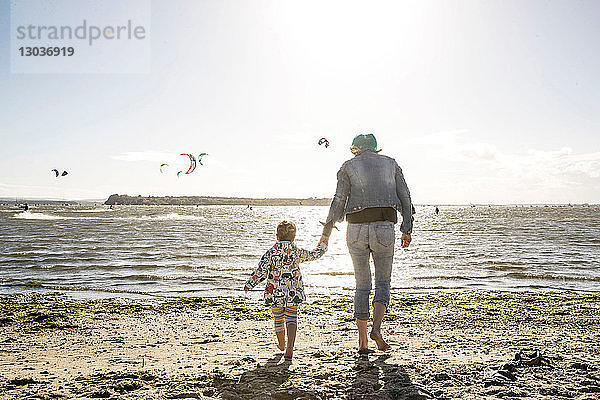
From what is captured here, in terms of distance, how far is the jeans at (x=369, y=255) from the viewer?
189 inches

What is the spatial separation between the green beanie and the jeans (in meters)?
0.89

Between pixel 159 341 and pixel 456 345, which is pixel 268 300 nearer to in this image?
pixel 159 341

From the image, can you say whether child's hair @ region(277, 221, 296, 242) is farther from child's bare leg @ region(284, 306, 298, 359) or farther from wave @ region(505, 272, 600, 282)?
wave @ region(505, 272, 600, 282)

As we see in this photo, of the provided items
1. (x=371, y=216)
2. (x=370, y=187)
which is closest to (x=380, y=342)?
(x=371, y=216)

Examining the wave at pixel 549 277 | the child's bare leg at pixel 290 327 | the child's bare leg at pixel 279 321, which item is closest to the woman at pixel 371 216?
the child's bare leg at pixel 290 327

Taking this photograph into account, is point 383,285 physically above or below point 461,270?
above

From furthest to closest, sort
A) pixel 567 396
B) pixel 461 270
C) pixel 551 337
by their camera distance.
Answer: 1. pixel 461 270
2. pixel 551 337
3. pixel 567 396

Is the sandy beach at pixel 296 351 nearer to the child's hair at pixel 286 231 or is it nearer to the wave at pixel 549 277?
the child's hair at pixel 286 231

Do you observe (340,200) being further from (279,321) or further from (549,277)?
(549,277)

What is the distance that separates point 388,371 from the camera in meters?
4.41

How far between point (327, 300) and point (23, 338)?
5246 millimetres

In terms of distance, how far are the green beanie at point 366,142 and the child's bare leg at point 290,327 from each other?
6.47 ft

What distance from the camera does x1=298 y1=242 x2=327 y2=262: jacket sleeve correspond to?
506 cm

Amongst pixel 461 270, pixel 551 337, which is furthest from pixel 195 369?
pixel 461 270
